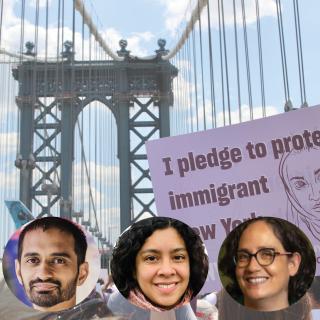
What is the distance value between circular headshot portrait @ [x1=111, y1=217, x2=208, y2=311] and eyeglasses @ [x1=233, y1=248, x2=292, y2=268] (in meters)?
0.06

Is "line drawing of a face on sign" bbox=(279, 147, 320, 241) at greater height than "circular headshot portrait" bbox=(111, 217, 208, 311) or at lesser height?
greater

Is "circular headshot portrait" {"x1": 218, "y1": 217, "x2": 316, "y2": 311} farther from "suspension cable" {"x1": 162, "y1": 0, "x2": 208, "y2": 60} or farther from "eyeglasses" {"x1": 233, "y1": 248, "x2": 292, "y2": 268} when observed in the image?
"suspension cable" {"x1": 162, "y1": 0, "x2": 208, "y2": 60}

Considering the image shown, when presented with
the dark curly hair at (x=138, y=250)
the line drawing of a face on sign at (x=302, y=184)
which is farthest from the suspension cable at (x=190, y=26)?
the dark curly hair at (x=138, y=250)

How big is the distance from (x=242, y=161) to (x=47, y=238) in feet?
3.43

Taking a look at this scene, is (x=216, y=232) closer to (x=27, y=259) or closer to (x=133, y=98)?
(x=27, y=259)

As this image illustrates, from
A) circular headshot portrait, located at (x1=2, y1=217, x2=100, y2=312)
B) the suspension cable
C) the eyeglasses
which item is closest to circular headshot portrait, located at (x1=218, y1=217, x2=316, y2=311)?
the eyeglasses

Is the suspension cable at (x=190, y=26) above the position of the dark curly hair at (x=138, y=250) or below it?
above

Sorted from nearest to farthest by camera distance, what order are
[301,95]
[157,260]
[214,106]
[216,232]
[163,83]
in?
[157,260] → [216,232] → [301,95] → [214,106] → [163,83]

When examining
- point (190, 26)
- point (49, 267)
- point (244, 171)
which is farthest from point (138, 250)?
point (190, 26)

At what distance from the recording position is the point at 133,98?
102ft

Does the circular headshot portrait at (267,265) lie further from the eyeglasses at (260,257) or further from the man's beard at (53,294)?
the man's beard at (53,294)

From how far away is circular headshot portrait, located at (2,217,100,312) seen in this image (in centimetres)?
120

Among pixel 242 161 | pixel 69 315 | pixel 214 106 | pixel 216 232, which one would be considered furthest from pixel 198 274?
pixel 214 106

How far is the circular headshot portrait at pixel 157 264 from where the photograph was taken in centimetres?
118
